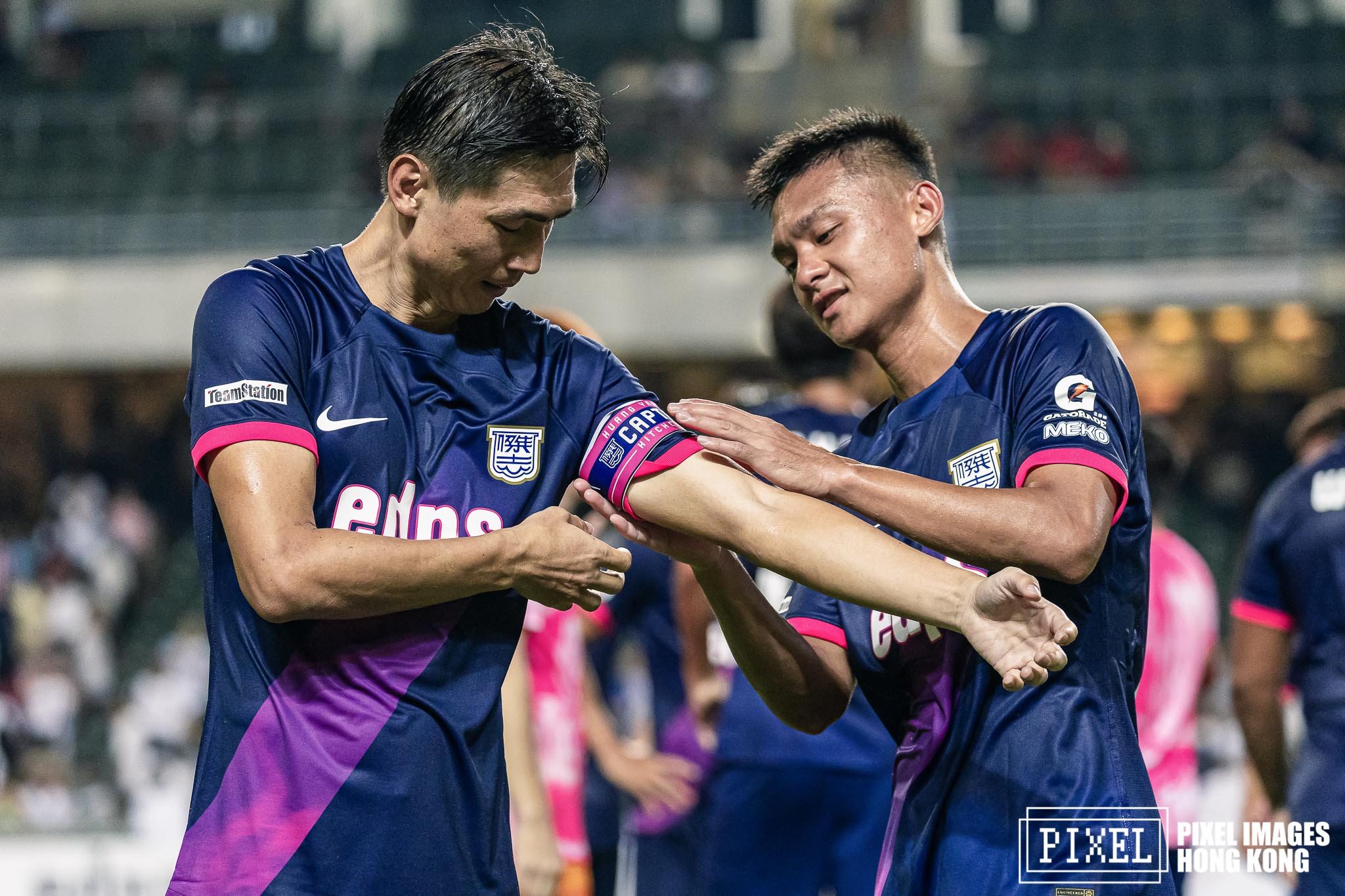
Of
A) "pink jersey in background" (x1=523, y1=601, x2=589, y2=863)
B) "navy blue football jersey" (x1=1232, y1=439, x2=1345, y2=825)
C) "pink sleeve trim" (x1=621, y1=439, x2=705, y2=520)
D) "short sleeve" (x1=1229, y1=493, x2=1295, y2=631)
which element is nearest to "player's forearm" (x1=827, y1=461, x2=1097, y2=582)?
"pink sleeve trim" (x1=621, y1=439, x2=705, y2=520)

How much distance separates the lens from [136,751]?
12.7 m

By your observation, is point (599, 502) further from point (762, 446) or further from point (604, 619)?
point (604, 619)

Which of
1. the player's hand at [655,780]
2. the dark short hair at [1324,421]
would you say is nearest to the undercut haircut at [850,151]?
the dark short hair at [1324,421]

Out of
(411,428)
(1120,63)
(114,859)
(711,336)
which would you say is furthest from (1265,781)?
(1120,63)

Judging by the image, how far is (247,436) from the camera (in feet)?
7.61

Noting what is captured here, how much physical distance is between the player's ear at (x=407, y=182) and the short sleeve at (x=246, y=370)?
29 cm

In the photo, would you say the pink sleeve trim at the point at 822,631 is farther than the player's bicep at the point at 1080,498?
Yes

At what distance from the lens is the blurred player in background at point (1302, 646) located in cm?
395

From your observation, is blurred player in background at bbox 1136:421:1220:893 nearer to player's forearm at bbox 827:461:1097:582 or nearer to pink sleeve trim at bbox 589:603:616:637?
pink sleeve trim at bbox 589:603:616:637

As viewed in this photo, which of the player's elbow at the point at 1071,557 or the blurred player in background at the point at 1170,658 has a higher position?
the player's elbow at the point at 1071,557

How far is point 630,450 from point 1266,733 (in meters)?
2.86

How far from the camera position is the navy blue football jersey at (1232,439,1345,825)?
3.97 meters

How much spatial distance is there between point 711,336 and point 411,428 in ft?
48.8

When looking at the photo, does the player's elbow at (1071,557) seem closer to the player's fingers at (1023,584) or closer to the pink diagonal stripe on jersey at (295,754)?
the player's fingers at (1023,584)
